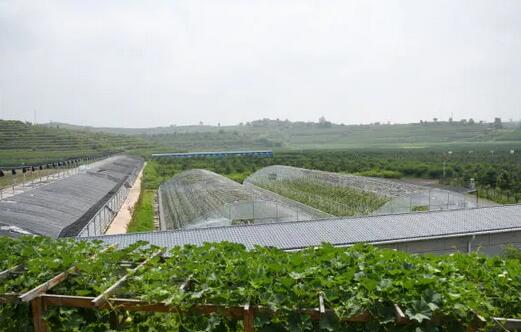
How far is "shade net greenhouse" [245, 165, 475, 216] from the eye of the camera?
1878 cm

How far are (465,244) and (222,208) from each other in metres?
8.59

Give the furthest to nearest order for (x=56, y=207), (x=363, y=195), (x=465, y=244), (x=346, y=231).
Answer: (x=363, y=195) < (x=56, y=207) < (x=465, y=244) < (x=346, y=231)

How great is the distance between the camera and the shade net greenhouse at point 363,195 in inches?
739

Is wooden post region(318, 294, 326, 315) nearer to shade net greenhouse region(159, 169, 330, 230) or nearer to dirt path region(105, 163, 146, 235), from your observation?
shade net greenhouse region(159, 169, 330, 230)

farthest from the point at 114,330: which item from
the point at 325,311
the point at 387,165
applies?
the point at 387,165

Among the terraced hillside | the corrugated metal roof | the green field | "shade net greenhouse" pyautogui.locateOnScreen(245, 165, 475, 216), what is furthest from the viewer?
the green field

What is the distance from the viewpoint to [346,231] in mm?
12070

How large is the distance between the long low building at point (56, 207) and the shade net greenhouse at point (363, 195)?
1095cm

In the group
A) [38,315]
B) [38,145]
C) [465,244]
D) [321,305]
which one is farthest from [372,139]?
[38,315]

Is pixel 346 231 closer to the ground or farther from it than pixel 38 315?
closer to the ground

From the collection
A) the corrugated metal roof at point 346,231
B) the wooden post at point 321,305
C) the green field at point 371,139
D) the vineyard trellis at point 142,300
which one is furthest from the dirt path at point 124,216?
the green field at point 371,139

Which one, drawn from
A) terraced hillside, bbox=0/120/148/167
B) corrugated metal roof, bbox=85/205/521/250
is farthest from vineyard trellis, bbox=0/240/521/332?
terraced hillside, bbox=0/120/148/167

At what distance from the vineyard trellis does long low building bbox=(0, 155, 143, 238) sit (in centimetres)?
880

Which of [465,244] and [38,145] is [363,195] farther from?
[38,145]
